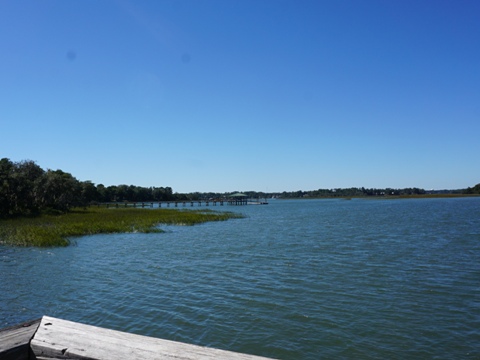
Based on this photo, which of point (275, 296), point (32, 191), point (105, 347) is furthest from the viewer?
point (32, 191)

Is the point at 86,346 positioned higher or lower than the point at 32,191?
lower

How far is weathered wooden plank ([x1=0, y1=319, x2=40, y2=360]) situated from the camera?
7.16ft

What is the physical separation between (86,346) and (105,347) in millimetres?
128

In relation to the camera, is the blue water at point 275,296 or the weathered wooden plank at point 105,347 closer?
the weathered wooden plank at point 105,347

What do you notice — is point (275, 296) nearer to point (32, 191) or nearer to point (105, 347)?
point (105, 347)

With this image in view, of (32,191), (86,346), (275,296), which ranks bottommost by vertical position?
(275,296)

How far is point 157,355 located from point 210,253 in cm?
2218

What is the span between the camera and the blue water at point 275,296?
9.52 m

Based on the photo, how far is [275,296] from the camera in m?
13.5

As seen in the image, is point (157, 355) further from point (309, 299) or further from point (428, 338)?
point (309, 299)

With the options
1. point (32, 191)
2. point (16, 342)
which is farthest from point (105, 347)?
point (32, 191)

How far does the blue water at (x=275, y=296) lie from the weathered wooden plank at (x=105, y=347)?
7.21 metres

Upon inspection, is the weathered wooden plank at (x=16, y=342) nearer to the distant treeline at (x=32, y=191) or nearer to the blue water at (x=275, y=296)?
the blue water at (x=275, y=296)

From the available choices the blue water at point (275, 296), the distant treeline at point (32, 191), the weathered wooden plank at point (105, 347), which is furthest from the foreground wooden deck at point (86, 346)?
the distant treeline at point (32, 191)
